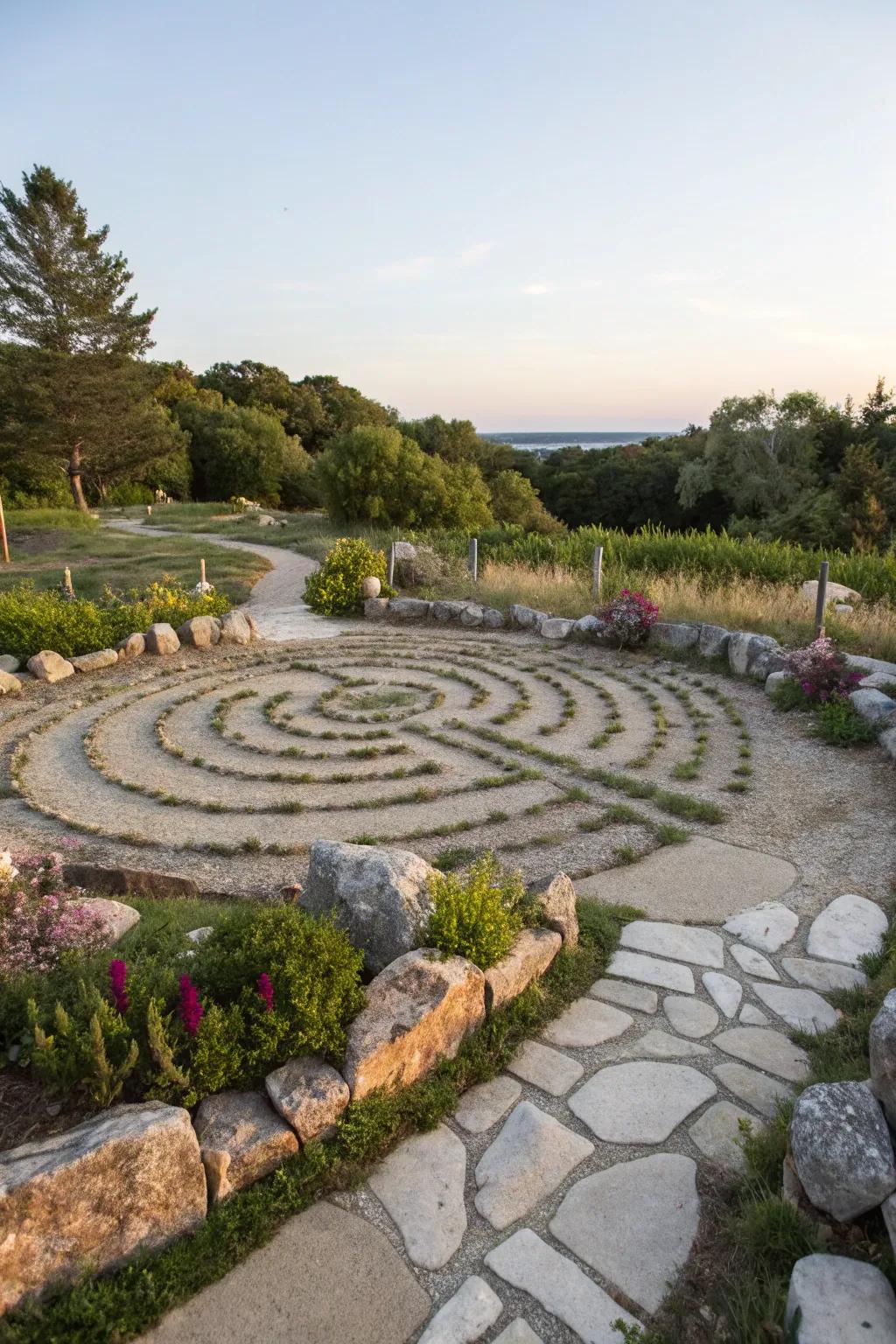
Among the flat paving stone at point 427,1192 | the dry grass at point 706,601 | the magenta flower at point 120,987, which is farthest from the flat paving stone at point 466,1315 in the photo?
the dry grass at point 706,601

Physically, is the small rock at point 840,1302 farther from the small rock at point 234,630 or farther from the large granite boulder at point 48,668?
the small rock at point 234,630

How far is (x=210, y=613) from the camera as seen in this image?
14422mm

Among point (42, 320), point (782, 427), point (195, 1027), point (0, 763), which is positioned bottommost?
point (0, 763)

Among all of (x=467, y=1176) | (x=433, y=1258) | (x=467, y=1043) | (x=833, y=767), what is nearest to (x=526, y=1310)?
(x=433, y=1258)

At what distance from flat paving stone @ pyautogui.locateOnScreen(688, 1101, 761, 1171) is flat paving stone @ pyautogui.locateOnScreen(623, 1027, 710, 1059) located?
15.0 inches

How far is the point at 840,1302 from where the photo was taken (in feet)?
8.45

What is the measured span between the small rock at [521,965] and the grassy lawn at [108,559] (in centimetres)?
1397

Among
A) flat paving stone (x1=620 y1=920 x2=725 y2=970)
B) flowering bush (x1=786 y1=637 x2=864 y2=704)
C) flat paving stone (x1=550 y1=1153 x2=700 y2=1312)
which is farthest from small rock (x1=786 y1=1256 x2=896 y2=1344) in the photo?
flowering bush (x1=786 y1=637 x2=864 y2=704)

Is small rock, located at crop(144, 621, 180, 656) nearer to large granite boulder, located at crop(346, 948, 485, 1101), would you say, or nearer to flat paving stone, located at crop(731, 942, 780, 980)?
large granite boulder, located at crop(346, 948, 485, 1101)

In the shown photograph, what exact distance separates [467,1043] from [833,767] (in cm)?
555

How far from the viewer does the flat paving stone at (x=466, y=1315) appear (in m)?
2.70

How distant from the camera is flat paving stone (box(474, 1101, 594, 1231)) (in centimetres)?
321

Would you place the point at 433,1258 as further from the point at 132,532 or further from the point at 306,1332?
the point at 132,532

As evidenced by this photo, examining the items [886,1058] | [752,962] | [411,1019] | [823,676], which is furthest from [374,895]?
[823,676]
